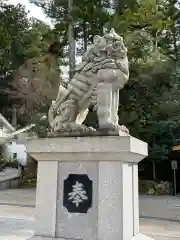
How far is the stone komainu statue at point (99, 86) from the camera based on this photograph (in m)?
3.39

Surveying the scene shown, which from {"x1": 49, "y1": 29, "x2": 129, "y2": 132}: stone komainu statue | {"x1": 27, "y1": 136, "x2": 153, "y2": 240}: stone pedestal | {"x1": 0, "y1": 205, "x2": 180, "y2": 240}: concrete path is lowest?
{"x1": 0, "y1": 205, "x2": 180, "y2": 240}: concrete path

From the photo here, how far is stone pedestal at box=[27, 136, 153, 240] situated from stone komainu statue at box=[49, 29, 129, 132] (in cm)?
31

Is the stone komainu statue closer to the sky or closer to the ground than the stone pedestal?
closer to the sky

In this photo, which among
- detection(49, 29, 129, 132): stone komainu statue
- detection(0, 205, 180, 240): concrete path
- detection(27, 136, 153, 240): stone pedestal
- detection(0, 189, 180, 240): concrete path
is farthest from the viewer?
detection(0, 189, 180, 240): concrete path

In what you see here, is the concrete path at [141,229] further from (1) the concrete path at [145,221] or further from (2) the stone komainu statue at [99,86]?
(2) the stone komainu statue at [99,86]

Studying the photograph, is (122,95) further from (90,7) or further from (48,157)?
(48,157)

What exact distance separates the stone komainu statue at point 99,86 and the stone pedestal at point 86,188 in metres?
0.31

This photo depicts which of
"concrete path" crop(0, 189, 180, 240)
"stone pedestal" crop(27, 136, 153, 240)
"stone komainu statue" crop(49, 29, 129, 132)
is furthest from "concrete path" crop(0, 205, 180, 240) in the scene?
"stone komainu statue" crop(49, 29, 129, 132)

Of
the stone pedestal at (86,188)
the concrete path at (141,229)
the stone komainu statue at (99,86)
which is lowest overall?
the concrete path at (141,229)

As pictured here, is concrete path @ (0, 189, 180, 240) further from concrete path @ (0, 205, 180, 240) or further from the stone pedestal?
the stone pedestal

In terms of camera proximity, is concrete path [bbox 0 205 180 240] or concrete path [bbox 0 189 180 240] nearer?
concrete path [bbox 0 205 180 240]

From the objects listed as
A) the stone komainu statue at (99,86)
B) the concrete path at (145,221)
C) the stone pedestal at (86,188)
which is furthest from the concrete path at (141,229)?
the stone komainu statue at (99,86)

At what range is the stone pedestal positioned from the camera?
9.89ft

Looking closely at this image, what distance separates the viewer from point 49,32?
16438mm
